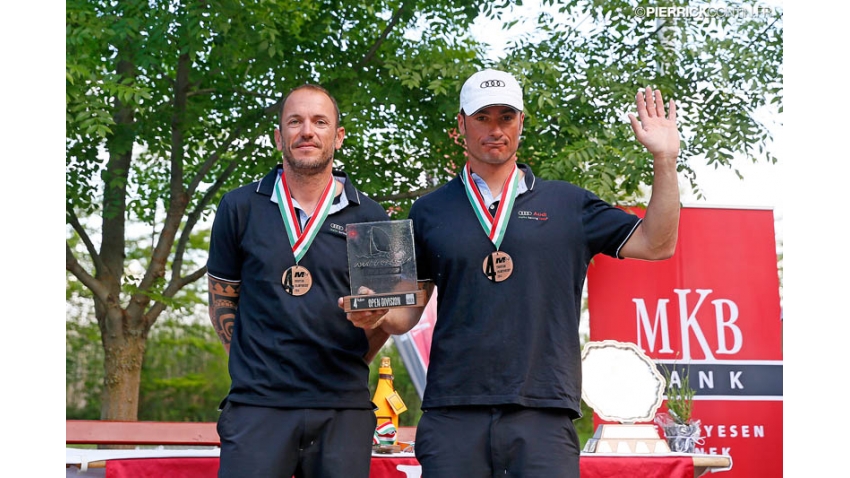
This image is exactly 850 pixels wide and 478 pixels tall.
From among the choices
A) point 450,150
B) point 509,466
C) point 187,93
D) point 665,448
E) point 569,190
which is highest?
point 187,93

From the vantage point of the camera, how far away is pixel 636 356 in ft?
15.2

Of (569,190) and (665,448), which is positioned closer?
(569,190)

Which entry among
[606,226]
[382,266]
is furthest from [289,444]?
[606,226]

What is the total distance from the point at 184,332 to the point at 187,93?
18.2 feet

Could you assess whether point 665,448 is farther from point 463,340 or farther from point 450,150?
point 450,150

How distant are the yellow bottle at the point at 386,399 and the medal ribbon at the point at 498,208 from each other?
60.0 inches

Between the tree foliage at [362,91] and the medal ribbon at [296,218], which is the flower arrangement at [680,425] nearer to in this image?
the tree foliage at [362,91]

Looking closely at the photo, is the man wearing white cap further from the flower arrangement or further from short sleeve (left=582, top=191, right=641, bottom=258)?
the flower arrangement

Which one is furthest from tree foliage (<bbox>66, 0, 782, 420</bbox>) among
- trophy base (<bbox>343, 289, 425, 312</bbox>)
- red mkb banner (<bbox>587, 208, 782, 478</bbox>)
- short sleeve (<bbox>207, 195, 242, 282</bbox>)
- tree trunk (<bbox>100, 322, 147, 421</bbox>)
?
trophy base (<bbox>343, 289, 425, 312</bbox>)

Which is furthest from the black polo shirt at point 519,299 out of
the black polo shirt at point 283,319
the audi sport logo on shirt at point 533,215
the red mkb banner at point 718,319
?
the red mkb banner at point 718,319

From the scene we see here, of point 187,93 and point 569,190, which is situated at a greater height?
point 187,93

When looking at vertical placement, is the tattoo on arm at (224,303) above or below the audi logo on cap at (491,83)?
below

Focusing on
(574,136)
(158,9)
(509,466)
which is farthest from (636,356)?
(158,9)

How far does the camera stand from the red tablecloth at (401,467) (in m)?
3.80
